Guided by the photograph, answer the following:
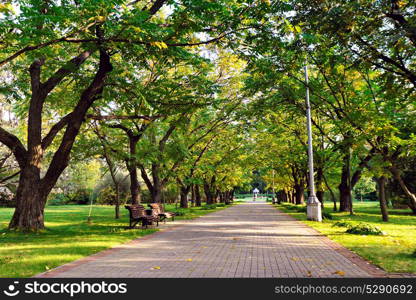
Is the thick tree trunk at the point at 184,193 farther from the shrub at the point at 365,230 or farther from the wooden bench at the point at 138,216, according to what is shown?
the shrub at the point at 365,230

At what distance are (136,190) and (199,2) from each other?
1459cm

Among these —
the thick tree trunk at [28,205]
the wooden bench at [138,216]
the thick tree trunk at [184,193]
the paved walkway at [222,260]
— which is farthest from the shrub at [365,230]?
the thick tree trunk at [184,193]

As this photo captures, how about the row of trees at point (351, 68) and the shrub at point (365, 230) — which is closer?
the row of trees at point (351, 68)

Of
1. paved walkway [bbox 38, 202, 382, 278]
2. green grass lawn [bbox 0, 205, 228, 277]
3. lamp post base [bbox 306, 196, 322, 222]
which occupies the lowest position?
paved walkway [bbox 38, 202, 382, 278]

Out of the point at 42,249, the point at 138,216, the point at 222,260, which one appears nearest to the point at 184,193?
the point at 138,216

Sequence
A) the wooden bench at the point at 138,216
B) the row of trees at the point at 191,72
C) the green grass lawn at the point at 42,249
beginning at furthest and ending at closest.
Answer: the wooden bench at the point at 138,216 < the row of trees at the point at 191,72 < the green grass lawn at the point at 42,249

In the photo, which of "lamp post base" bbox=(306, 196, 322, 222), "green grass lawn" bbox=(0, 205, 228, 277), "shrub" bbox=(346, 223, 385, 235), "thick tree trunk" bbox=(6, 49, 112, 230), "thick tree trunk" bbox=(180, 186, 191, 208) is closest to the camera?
"green grass lawn" bbox=(0, 205, 228, 277)

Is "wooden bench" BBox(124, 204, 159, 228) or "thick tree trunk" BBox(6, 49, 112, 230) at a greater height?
"thick tree trunk" BBox(6, 49, 112, 230)

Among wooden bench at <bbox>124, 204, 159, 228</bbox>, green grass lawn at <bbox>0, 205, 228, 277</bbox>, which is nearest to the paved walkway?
green grass lawn at <bbox>0, 205, 228, 277</bbox>

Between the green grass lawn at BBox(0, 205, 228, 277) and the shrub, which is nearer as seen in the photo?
the green grass lawn at BBox(0, 205, 228, 277)

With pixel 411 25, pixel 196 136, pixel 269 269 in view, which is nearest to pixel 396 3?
pixel 411 25

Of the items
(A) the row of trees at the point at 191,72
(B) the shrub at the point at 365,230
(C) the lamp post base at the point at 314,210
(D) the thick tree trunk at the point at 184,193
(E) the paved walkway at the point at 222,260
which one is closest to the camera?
(E) the paved walkway at the point at 222,260

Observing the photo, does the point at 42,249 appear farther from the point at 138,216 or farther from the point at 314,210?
the point at 314,210

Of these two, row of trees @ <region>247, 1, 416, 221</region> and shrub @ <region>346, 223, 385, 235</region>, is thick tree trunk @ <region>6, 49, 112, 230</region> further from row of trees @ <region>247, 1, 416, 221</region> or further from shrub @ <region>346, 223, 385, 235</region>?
shrub @ <region>346, 223, 385, 235</region>
